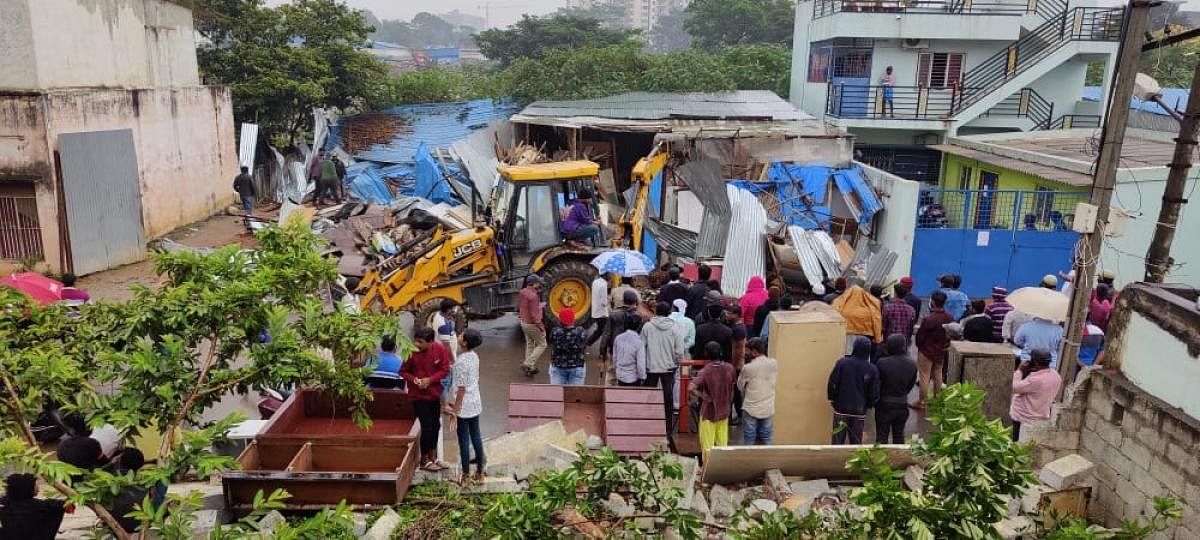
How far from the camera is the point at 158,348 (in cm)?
455

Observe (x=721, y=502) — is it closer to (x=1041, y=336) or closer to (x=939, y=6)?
(x=1041, y=336)

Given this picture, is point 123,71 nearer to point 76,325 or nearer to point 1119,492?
point 76,325

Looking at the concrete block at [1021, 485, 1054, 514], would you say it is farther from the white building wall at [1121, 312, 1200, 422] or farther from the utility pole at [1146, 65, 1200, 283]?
the utility pole at [1146, 65, 1200, 283]

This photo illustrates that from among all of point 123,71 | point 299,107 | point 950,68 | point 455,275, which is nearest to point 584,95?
point 299,107

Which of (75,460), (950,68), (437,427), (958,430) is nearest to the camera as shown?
(958,430)

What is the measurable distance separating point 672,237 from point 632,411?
6.89m

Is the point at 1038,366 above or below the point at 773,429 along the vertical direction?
above

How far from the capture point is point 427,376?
6.48 metres

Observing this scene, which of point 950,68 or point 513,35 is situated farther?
point 513,35

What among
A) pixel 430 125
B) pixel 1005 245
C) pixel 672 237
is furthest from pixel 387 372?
pixel 430 125

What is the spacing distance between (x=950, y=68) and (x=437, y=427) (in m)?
18.8

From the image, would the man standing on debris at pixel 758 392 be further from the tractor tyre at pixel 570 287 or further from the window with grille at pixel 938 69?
the window with grille at pixel 938 69

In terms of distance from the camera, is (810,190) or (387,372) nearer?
(387,372)

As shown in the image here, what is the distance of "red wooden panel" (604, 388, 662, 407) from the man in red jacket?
1.71 metres
